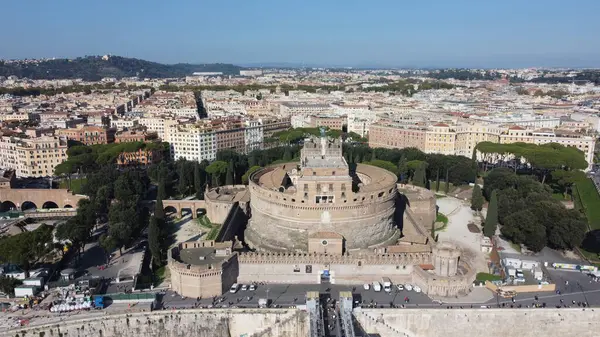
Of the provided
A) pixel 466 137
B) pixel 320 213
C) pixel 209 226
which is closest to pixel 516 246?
pixel 320 213

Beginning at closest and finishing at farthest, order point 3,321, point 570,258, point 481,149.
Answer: point 3,321
point 570,258
point 481,149

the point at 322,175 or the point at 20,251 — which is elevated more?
the point at 322,175

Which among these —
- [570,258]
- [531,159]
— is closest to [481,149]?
[531,159]

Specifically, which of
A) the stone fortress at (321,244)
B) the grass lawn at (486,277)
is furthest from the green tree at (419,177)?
the grass lawn at (486,277)

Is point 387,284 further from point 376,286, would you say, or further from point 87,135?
point 87,135

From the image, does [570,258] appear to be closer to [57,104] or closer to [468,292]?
[468,292]

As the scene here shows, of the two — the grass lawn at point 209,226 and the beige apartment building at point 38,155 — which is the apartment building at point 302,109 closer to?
the beige apartment building at point 38,155

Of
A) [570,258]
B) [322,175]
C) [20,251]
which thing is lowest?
[570,258]

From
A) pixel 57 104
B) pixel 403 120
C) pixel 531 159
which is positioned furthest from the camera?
pixel 57 104

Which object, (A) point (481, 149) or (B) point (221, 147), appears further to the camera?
(B) point (221, 147)
